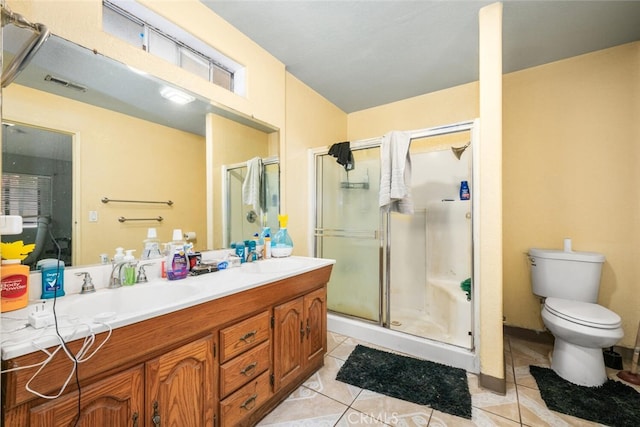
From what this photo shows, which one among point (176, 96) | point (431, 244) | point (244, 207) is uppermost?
point (176, 96)

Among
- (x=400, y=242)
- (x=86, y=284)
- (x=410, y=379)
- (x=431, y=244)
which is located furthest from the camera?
(x=400, y=242)

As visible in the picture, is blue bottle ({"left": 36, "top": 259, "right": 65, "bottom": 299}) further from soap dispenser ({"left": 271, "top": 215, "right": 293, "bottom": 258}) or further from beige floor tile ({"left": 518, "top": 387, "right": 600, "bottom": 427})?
beige floor tile ({"left": 518, "top": 387, "right": 600, "bottom": 427})

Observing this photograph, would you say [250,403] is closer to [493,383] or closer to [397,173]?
[493,383]

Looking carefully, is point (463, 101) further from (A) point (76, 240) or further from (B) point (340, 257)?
(A) point (76, 240)

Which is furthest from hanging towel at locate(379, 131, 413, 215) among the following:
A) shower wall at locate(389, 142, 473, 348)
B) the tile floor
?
the tile floor

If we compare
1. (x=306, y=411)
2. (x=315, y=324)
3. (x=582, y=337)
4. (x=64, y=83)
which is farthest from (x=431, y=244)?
(x=64, y=83)

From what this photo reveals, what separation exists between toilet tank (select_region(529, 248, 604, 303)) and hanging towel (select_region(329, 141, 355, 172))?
173 centimetres

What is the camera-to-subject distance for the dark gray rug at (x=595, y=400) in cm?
139

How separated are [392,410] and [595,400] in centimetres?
122

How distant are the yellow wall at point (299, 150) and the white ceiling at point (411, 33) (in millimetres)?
208

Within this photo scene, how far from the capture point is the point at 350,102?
2918 millimetres

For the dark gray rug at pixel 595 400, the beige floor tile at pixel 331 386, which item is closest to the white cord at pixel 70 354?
the beige floor tile at pixel 331 386

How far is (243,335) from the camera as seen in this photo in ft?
4.10

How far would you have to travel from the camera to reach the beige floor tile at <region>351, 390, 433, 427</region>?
139 centimetres
